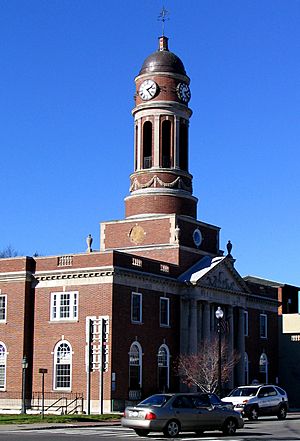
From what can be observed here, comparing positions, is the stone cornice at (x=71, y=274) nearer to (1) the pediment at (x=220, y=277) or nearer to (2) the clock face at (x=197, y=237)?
(1) the pediment at (x=220, y=277)

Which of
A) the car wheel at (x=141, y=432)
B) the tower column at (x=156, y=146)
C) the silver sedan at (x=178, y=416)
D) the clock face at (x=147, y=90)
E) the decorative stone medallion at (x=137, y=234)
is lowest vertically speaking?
the car wheel at (x=141, y=432)

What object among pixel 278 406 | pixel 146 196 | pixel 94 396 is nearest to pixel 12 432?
pixel 278 406

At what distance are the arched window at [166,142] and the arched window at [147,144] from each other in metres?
1.02

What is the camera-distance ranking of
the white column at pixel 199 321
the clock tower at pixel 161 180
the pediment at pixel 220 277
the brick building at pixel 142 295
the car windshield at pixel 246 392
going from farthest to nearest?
the clock tower at pixel 161 180
the white column at pixel 199 321
the pediment at pixel 220 277
the brick building at pixel 142 295
the car windshield at pixel 246 392

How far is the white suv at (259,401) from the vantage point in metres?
43.9

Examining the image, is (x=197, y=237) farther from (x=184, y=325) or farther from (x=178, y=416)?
(x=178, y=416)

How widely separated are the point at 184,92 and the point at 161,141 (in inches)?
197

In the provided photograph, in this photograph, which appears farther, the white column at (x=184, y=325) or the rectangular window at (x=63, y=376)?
the white column at (x=184, y=325)

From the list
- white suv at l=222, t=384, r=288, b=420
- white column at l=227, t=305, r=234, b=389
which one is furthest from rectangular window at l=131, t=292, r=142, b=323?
white suv at l=222, t=384, r=288, b=420

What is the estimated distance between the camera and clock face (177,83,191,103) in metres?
67.9

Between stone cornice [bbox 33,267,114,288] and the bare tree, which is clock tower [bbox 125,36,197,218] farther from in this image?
the bare tree

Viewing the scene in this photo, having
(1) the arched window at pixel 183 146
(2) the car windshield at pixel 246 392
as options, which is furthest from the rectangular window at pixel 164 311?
(2) the car windshield at pixel 246 392

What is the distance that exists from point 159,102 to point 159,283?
15142mm

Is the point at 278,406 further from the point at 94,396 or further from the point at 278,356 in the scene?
the point at 278,356
